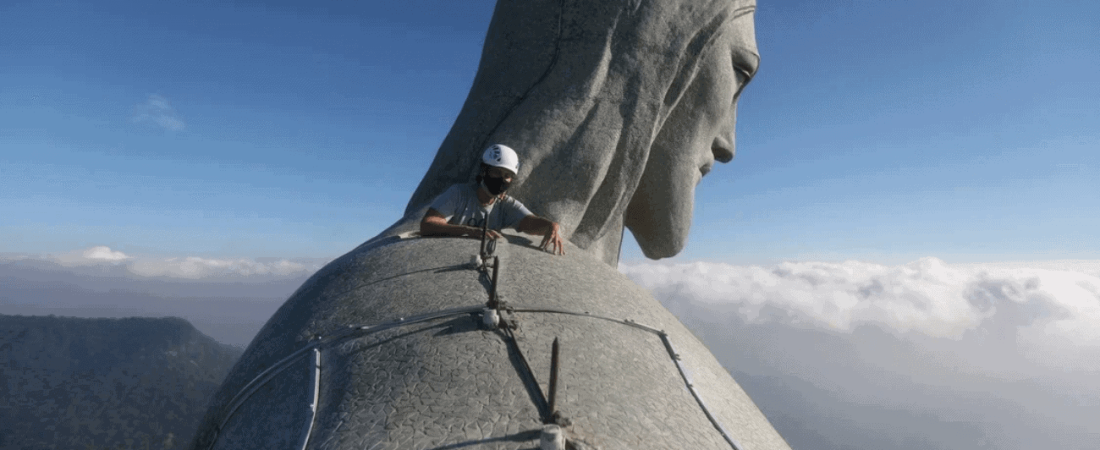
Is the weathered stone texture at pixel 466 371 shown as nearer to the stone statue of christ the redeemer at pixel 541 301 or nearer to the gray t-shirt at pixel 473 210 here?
the stone statue of christ the redeemer at pixel 541 301

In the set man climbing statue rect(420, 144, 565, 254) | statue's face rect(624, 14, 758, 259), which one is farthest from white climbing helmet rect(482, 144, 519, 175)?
statue's face rect(624, 14, 758, 259)

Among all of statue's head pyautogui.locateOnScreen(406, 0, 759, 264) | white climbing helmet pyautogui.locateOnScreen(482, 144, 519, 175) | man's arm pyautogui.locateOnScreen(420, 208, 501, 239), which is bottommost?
man's arm pyautogui.locateOnScreen(420, 208, 501, 239)

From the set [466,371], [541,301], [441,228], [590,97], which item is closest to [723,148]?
[590,97]

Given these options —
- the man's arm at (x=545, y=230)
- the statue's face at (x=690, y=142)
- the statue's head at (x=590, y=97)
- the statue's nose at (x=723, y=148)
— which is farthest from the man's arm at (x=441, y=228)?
the statue's nose at (x=723, y=148)

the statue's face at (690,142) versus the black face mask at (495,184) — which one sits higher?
the statue's face at (690,142)

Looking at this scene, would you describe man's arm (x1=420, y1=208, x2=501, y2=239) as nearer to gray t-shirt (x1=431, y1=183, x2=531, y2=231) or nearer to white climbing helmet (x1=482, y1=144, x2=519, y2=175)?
gray t-shirt (x1=431, y1=183, x2=531, y2=231)

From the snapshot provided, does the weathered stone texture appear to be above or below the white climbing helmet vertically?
below
